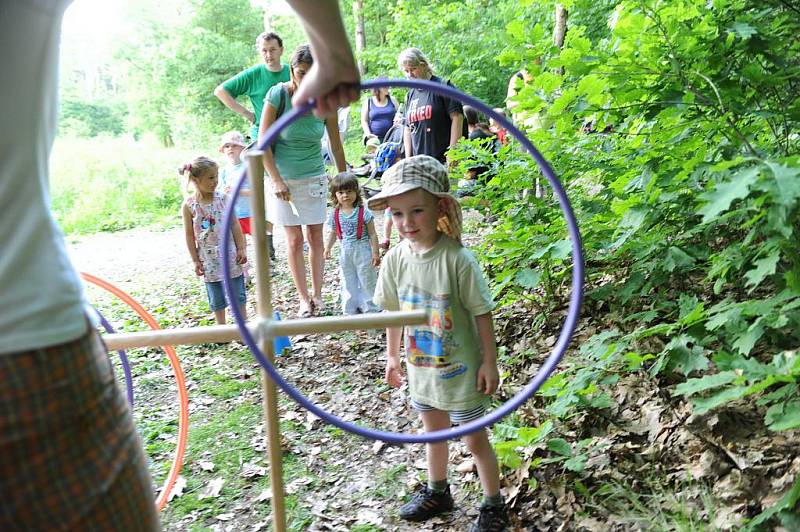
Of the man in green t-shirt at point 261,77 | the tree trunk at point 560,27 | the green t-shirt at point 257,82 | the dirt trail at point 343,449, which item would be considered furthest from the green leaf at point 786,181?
the tree trunk at point 560,27

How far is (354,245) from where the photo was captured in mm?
4996

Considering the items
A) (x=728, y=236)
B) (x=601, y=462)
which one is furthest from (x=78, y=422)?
(x=728, y=236)

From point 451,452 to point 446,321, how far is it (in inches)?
49.8

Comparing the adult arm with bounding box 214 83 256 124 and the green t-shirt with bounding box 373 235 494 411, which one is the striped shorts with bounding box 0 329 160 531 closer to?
the green t-shirt with bounding box 373 235 494 411

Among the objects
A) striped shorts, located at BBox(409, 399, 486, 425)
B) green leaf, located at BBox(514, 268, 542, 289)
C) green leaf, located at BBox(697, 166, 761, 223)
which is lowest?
striped shorts, located at BBox(409, 399, 486, 425)

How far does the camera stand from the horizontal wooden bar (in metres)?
1.93

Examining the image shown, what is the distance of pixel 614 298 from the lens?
3828 mm

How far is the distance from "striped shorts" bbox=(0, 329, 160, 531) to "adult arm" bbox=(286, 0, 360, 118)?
758 mm

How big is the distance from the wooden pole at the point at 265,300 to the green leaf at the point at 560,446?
131 centimetres

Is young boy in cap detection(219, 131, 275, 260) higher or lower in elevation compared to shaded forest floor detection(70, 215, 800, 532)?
higher

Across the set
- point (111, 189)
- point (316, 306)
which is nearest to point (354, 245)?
point (316, 306)

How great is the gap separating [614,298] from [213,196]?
3.12m

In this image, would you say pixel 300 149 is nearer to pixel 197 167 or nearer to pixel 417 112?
pixel 197 167

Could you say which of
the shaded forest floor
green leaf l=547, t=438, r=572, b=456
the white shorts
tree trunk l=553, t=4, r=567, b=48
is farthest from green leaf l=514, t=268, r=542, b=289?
tree trunk l=553, t=4, r=567, b=48
